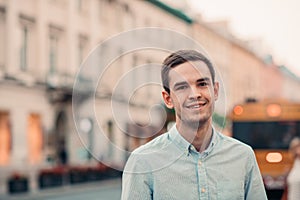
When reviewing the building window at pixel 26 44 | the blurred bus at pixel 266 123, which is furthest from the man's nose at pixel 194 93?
the building window at pixel 26 44

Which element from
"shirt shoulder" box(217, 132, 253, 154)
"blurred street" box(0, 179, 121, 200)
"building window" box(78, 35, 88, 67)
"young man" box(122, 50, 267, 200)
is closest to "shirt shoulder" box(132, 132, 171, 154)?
"young man" box(122, 50, 267, 200)

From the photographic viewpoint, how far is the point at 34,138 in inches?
1559

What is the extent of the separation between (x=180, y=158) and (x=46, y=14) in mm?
39848

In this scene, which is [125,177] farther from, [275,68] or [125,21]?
[275,68]

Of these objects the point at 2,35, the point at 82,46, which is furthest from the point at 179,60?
the point at 82,46

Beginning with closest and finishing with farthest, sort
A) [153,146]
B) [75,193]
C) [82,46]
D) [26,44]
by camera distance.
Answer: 1. [153,146]
2. [75,193]
3. [26,44]
4. [82,46]

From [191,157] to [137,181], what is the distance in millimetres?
231

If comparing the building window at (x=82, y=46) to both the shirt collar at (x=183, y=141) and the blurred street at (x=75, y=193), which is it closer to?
the blurred street at (x=75, y=193)

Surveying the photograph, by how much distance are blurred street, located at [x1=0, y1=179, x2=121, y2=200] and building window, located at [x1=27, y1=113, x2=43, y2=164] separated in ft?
13.4

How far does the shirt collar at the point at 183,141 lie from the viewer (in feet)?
9.46

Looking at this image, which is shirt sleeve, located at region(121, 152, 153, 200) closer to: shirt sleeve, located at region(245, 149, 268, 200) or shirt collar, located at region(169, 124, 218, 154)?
shirt collar, located at region(169, 124, 218, 154)

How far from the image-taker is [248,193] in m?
2.90

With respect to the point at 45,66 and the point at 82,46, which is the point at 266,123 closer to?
the point at 45,66

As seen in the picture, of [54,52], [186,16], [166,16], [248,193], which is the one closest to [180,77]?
[248,193]
